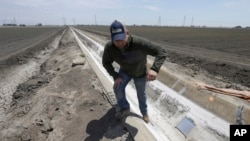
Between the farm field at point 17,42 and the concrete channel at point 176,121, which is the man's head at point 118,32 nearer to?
the concrete channel at point 176,121

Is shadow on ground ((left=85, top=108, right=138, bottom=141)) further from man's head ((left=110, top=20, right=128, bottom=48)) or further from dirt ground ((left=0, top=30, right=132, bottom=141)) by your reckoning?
man's head ((left=110, top=20, right=128, bottom=48))

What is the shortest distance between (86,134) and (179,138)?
1.91m

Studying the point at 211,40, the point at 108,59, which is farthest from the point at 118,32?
the point at 211,40

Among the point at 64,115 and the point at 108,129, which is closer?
the point at 108,129

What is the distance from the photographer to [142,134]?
4.84 meters

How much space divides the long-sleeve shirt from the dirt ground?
130 centimetres

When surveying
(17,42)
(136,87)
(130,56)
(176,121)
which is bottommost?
(17,42)

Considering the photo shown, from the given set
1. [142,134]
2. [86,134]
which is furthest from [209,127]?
[86,134]

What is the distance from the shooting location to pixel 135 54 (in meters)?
4.46

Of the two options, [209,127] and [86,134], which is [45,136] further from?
[209,127]

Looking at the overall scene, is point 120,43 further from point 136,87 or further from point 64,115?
point 64,115

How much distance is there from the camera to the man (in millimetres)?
4074

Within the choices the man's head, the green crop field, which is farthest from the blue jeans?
the green crop field

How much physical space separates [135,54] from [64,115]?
9.88ft
